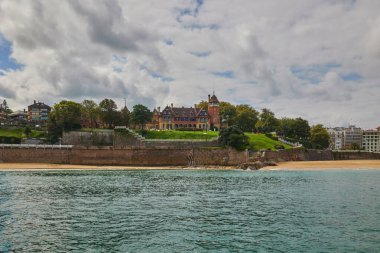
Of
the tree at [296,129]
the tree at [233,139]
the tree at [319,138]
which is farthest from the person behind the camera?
the tree at [319,138]

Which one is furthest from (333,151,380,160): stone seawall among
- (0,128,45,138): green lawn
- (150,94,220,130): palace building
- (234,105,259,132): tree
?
(0,128,45,138): green lawn

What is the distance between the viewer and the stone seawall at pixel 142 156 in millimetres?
84000

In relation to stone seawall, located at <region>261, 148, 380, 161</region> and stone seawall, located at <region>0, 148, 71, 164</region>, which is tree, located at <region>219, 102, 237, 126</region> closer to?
stone seawall, located at <region>261, 148, 380, 161</region>

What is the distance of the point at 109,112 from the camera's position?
11044cm

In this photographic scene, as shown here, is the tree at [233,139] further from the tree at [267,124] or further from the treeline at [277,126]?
the tree at [267,124]

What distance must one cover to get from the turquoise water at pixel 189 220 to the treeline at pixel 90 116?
58.0m

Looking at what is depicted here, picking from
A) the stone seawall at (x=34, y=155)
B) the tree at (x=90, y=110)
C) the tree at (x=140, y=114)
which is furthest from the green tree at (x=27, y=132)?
the tree at (x=140, y=114)

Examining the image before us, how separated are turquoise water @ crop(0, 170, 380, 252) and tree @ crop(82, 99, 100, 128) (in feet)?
242

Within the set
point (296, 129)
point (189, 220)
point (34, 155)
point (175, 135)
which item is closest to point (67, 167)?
point (34, 155)

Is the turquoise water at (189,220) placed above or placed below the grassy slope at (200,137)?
below

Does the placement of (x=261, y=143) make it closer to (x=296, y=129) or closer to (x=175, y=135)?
(x=175, y=135)

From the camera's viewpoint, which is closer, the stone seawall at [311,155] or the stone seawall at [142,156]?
the stone seawall at [142,156]

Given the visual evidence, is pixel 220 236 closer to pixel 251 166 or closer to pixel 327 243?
pixel 327 243

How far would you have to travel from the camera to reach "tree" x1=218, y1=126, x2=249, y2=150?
8506cm
